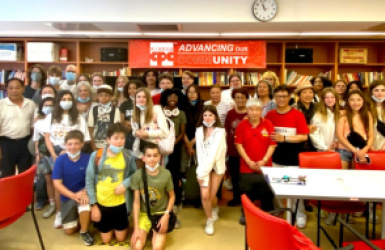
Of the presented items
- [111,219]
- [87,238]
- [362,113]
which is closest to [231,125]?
[362,113]

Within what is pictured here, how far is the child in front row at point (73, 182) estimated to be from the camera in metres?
2.84

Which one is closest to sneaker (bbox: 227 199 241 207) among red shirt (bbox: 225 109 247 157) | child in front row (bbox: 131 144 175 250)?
red shirt (bbox: 225 109 247 157)

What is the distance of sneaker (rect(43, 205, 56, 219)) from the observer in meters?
3.36

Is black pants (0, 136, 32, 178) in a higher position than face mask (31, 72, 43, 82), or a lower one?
lower

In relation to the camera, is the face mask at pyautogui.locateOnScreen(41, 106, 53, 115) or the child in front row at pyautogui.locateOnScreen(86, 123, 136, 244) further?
the face mask at pyautogui.locateOnScreen(41, 106, 53, 115)

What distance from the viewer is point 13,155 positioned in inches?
133

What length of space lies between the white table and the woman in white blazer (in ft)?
1.88

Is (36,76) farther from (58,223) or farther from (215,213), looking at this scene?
(215,213)

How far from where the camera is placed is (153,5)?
465cm

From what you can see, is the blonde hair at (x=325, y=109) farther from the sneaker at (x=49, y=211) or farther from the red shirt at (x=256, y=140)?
the sneaker at (x=49, y=211)

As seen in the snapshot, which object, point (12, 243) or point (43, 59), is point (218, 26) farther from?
point (12, 243)

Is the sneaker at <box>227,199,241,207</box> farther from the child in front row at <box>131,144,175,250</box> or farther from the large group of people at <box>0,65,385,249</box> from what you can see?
the child in front row at <box>131,144,175,250</box>

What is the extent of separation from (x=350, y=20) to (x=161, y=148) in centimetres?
349

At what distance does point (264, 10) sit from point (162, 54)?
2104mm
